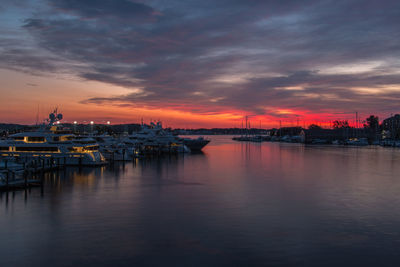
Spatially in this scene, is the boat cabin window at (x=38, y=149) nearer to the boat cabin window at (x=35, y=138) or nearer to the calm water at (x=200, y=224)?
the boat cabin window at (x=35, y=138)

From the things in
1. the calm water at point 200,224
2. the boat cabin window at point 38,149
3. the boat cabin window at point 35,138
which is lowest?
the calm water at point 200,224

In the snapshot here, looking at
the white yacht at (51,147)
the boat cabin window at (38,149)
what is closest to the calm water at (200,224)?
the white yacht at (51,147)

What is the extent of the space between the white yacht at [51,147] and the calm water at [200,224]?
11.9 m

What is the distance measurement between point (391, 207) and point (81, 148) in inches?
1656

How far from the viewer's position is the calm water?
16.4 metres

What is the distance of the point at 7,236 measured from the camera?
62.6 ft

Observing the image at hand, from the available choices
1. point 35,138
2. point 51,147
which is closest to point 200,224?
point 51,147

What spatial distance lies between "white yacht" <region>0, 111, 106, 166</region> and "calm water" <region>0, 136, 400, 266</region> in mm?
11937

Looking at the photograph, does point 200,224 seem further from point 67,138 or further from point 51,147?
point 67,138

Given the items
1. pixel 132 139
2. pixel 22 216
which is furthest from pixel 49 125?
pixel 22 216

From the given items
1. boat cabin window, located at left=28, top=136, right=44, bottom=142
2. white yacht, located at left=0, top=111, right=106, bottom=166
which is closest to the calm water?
white yacht, located at left=0, top=111, right=106, bottom=166

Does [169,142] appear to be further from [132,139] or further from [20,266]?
[20,266]

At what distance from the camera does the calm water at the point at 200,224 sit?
16.4 meters

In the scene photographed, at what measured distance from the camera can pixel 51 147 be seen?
51.2m
